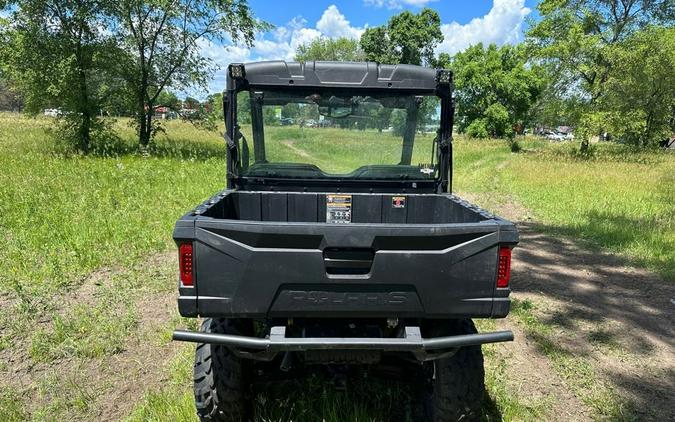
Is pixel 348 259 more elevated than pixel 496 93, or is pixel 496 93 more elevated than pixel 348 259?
pixel 496 93

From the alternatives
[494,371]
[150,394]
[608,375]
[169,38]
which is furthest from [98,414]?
[169,38]

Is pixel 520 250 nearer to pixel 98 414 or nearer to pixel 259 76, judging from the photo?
pixel 259 76

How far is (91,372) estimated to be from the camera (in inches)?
137

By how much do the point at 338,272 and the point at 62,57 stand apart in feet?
55.9

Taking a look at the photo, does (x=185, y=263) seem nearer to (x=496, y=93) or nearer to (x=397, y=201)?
(x=397, y=201)

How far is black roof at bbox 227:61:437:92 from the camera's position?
3609 millimetres

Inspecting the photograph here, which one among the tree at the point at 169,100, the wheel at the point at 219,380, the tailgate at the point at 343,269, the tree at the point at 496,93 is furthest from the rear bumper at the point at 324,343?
the tree at the point at 496,93

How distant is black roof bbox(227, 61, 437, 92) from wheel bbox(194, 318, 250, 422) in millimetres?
1977

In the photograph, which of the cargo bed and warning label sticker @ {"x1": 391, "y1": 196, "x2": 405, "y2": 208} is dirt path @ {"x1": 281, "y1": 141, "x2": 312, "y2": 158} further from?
the cargo bed

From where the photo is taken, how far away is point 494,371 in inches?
143

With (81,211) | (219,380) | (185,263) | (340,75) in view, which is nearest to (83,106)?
(81,211)

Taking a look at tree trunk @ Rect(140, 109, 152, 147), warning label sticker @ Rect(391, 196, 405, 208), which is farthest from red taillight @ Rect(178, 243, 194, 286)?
tree trunk @ Rect(140, 109, 152, 147)

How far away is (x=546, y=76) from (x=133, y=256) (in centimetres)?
2551

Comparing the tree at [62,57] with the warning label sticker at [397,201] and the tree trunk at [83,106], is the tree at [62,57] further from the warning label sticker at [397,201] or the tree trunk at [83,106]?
the warning label sticker at [397,201]
